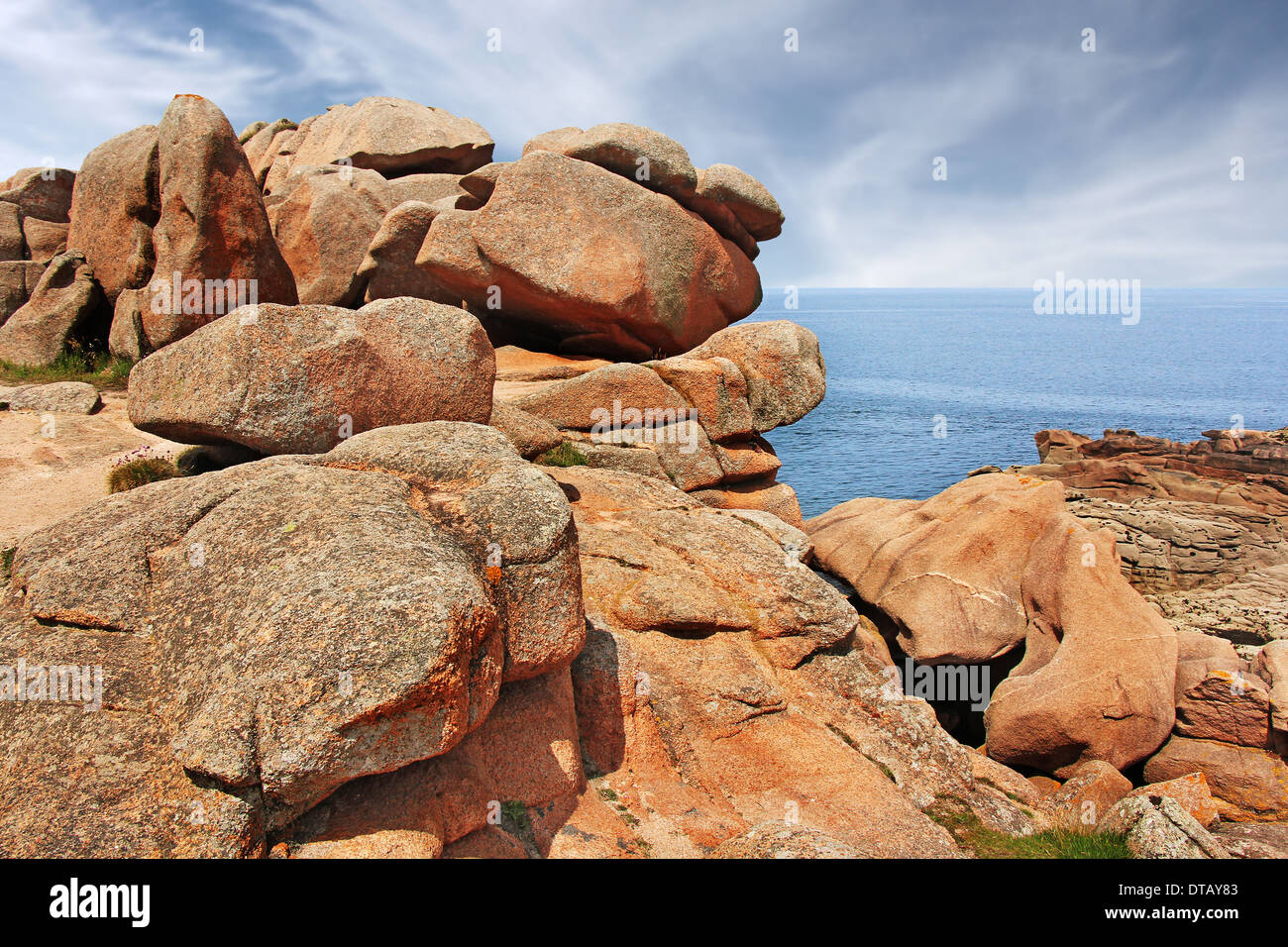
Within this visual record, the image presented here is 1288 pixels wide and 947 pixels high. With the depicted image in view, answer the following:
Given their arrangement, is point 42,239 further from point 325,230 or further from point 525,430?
point 525,430

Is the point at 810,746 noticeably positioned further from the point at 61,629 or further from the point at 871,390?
the point at 871,390

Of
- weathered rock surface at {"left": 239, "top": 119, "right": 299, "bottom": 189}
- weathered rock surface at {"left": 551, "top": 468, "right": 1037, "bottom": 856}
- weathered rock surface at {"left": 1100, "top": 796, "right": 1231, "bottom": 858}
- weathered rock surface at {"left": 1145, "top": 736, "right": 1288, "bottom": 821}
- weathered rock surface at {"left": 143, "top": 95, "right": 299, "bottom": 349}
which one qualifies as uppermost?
weathered rock surface at {"left": 239, "top": 119, "right": 299, "bottom": 189}

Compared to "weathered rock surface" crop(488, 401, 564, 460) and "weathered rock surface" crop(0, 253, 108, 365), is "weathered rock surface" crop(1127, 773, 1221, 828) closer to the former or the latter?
"weathered rock surface" crop(488, 401, 564, 460)

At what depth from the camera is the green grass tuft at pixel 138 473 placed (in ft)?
38.7

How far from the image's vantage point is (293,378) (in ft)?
33.7

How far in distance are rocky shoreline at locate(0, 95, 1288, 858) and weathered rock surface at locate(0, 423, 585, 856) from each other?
0.03 m

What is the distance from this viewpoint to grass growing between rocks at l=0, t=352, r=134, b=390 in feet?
58.2

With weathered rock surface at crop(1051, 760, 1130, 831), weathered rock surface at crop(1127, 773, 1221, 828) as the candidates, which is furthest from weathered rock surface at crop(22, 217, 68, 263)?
weathered rock surface at crop(1127, 773, 1221, 828)

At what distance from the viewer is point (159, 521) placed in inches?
298

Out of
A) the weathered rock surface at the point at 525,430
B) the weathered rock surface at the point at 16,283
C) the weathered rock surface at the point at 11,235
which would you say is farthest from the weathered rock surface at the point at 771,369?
the weathered rock surface at the point at 11,235

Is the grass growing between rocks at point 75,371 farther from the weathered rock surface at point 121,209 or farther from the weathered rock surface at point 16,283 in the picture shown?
the weathered rock surface at point 16,283

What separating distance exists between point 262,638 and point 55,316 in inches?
696
